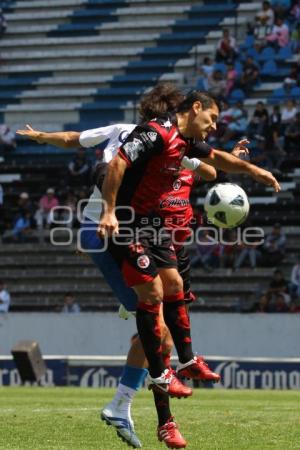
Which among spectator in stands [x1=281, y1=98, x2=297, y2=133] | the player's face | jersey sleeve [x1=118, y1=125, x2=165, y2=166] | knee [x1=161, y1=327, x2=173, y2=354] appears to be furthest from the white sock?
spectator in stands [x1=281, y1=98, x2=297, y2=133]

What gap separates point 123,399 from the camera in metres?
9.09

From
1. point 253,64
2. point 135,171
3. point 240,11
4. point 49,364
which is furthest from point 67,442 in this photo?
point 240,11

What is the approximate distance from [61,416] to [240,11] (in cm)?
2230

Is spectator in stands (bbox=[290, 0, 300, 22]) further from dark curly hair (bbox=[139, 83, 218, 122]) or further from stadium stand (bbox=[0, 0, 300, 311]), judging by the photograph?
dark curly hair (bbox=[139, 83, 218, 122])

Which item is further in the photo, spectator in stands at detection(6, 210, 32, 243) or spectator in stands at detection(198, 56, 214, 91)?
spectator in stands at detection(198, 56, 214, 91)

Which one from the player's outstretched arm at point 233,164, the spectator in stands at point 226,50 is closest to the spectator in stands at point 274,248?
the spectator in stands at point 226,50

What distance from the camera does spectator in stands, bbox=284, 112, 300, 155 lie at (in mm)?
26297

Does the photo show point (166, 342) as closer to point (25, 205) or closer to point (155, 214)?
point (155, 214)

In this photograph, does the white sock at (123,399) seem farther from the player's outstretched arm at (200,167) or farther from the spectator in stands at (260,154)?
the spectator in stands at (260,154)

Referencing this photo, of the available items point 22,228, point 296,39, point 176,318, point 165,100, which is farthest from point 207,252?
point 165,100

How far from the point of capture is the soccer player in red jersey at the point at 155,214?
28.5 ft

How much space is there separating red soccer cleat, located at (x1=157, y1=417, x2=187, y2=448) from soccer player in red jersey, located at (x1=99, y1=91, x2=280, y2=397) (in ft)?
0.91

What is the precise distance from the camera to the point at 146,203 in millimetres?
8961

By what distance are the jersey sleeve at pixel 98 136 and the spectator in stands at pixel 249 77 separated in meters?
20.4
